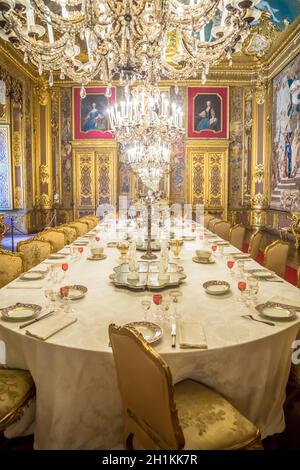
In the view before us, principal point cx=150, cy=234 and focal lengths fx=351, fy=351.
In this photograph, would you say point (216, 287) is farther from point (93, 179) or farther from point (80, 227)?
point (93, 179)

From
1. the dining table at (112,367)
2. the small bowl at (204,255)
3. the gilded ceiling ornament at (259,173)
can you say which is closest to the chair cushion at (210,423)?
the dining table at (112,367)

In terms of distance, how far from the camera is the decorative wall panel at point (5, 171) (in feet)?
34.9

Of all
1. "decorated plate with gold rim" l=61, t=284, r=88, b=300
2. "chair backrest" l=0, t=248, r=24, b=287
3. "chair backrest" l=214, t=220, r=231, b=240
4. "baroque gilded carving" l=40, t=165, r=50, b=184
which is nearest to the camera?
"decorated plate with gold rim" l=61, t=284, r=88, b=300

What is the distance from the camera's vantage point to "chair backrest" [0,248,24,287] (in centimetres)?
345

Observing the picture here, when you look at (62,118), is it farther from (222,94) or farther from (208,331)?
(208,331)

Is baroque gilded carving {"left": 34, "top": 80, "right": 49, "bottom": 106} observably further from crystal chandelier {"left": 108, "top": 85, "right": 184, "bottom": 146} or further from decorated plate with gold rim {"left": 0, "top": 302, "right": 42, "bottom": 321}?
decorated plate with gold rim {"left": 0, "top": 302, "right": 42, "bottom": 321}

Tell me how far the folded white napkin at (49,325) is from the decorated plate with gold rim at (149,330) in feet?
1.32

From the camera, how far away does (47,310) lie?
93.1 inches

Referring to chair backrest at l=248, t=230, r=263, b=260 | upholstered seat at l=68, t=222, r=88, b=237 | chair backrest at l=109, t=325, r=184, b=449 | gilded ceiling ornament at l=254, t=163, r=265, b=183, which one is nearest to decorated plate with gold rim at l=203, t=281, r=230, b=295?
chair backrest at l=109, t=325, r=184, b=449

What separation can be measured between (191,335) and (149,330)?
0.80 feet

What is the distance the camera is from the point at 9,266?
347cm

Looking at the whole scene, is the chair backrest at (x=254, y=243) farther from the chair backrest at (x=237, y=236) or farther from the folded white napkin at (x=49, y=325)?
the folded white napkin at (x=49, y=325)

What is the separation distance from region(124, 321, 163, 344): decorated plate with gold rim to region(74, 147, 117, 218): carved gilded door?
10315 millimetres
